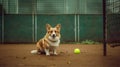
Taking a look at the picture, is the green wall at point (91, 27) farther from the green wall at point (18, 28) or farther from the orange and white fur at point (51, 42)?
the orange and white fur at point (51, 42)

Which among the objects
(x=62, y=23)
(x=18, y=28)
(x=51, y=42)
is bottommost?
(x=51, y=42)

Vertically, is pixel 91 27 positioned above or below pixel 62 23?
below

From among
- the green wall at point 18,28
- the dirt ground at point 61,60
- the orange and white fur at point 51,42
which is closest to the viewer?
the dirt ground at point 61,60

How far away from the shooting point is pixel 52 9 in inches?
692

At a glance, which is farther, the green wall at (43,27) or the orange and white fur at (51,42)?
the green wall at (43,27)

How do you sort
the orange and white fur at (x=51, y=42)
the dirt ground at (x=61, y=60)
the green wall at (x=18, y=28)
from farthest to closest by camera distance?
the green wall at (x=18, y=28) → the orange and white fur at (x=51, y=42) → the dirt ground at (x=61, y=60)

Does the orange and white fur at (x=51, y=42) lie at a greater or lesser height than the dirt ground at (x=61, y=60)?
greater

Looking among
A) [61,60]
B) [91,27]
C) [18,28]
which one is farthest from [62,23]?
[61,60]

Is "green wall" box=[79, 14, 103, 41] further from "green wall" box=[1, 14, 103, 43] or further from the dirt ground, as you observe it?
the dirt ground

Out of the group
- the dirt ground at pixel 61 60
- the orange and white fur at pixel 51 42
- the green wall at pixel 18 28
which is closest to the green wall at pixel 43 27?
the green wall at pixel 18 28

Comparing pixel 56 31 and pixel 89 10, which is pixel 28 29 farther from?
pixel 56 31

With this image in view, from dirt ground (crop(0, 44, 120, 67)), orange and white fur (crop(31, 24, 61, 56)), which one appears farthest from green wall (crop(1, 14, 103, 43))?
dirt ground (crop(0, 44, 120, 67))

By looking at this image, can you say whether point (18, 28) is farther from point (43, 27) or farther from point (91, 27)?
point (91, 27)

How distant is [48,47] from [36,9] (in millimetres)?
8787
